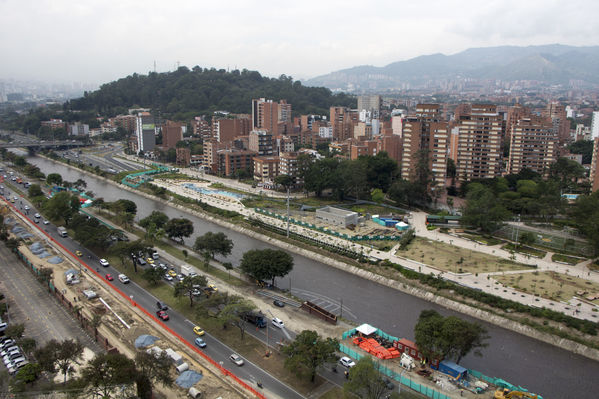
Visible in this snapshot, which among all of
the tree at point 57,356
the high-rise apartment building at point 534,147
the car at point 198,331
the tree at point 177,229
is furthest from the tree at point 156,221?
the high-rise apartment building at point 534,147

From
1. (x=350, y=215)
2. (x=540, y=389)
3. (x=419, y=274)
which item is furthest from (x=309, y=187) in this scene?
(x=540, y=389)

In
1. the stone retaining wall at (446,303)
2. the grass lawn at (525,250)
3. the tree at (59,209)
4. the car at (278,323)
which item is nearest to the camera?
the stone retaining wall at (446,303)

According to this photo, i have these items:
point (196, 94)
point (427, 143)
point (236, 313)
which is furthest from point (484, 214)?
point (196, 94)

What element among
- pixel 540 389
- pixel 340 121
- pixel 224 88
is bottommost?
pixel 540 389

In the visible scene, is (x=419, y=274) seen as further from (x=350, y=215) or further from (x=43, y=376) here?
(x=43, y=376)

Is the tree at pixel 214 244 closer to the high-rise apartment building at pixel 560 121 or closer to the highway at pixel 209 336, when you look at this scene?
the highway at pixel 209 336

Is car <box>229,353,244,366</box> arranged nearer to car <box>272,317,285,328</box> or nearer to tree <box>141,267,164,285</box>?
car <box>272,317,285,328</box>
